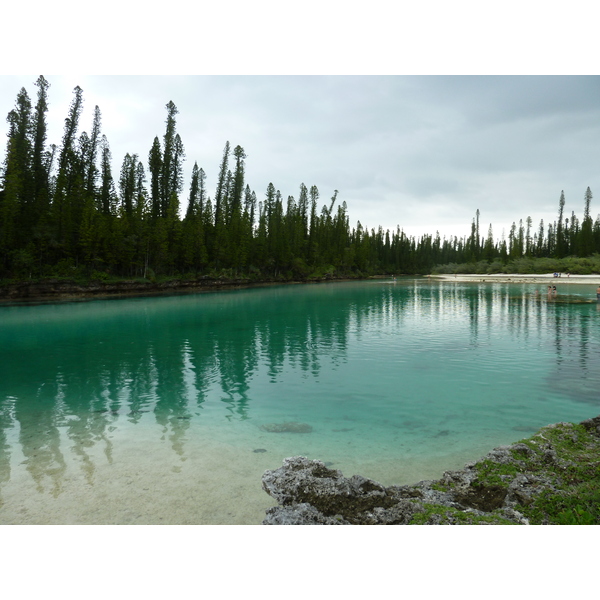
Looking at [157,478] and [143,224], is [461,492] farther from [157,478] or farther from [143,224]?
[143,224]

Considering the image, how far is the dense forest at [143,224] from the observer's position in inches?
1793

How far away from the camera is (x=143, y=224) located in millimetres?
54312

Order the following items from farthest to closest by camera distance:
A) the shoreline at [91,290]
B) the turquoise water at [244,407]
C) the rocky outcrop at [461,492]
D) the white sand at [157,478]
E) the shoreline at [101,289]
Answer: the shoreline at [101,289], the shoreline at [91,290], the turquoise water at [244,407], the white sand at [157,478], the rocky outcrop at [461,492]

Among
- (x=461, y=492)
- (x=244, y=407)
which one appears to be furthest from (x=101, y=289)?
(x=461, y=492)

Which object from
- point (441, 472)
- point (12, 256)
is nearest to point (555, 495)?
point (441, 472)

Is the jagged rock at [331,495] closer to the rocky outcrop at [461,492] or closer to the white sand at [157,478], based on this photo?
the rocky outcrop at [461,492]

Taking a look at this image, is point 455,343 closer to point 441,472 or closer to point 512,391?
point 512,391

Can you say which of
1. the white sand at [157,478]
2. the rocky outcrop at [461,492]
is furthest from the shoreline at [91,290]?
the rocky outcrop at [461,492]

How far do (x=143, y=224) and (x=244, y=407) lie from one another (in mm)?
50182

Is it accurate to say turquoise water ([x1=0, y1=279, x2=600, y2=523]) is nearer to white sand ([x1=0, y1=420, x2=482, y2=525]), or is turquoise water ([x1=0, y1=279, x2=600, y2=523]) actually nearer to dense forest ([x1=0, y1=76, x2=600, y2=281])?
white sand ([x1=0, y1=420, x2=482, y2=525])

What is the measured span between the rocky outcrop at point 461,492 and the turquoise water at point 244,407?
72cm

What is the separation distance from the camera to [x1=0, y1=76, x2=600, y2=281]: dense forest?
45.5m

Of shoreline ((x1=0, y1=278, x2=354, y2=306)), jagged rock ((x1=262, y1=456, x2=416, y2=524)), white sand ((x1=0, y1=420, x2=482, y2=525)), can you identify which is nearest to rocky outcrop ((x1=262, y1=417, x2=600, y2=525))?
jagged rock ((x1=262, y1=456, x2=416, y2=524))

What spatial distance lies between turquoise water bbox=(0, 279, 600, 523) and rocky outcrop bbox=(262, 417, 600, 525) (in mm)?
717
